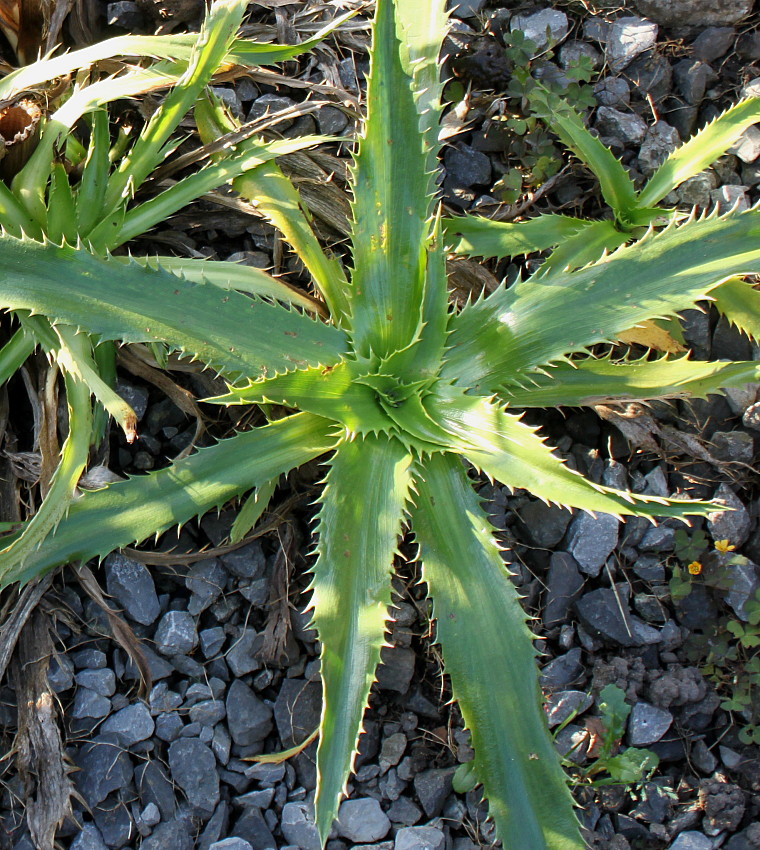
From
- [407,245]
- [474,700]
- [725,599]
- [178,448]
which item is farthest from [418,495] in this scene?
[725,599]

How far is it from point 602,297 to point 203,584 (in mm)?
1189

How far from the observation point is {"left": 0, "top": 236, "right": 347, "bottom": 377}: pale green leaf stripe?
1.55 meters

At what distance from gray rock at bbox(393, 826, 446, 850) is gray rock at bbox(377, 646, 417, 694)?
31cm

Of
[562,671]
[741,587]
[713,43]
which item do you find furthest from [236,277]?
[713,43]

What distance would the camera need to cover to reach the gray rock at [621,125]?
237 cm

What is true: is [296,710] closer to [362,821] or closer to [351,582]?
[362,821]

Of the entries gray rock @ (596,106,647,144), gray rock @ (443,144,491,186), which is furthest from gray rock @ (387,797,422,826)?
gray rock @ (596,106,647,144)

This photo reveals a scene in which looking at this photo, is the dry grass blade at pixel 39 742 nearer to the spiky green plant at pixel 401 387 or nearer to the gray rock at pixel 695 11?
A: the spiky green plant at pixel 401 387

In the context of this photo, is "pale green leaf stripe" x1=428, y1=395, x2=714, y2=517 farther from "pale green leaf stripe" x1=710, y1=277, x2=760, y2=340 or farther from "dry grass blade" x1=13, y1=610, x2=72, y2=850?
"dry grass blade" x1=13, y1=610, x2=72, y2=850

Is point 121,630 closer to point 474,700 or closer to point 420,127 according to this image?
point 474,700

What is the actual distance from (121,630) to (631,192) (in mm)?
1690

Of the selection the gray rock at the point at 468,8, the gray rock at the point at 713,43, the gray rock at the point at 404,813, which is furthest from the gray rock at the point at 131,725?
the gray rock at the point at 713,43

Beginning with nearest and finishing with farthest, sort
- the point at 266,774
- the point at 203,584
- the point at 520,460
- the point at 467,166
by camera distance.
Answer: the point at 520,460 < the point at 266,774 < the point at 203,584 < the point at 467,166

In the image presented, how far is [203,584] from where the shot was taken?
78.8 inches
